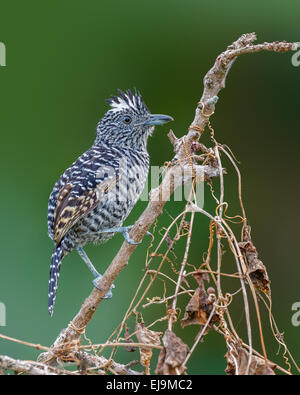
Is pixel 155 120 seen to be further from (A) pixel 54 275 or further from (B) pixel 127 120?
(A) pixel 54 275

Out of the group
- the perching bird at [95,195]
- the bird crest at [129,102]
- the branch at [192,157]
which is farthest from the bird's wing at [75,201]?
the branch at [192,157]

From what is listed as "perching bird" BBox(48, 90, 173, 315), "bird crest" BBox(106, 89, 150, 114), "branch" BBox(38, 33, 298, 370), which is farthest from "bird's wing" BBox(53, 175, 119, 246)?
"branch" BBox(38, 33, 298, 370)

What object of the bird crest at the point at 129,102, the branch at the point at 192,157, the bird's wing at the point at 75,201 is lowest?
the bird's wing at the point at 75,201

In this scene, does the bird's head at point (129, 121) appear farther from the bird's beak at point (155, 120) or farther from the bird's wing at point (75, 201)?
the bird's wing at point (75, 201)

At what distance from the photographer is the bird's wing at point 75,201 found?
9.98 feet

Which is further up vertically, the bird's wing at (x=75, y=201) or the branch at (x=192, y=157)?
the branch at (x=192, y=157)

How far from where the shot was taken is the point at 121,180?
127 inches

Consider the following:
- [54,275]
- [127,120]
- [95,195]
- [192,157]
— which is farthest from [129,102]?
[192,157]
